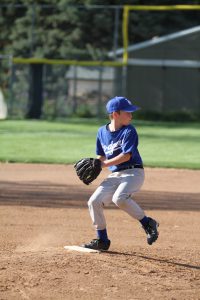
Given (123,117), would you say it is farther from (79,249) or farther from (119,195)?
(79,249)

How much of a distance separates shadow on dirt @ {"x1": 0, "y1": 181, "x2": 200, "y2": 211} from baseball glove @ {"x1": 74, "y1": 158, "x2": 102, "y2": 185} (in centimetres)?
354

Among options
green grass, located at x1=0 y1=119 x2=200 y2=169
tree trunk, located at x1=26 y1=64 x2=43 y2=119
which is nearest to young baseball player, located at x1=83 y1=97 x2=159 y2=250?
green grass, located at x1=0 y1=119 x2=200 y2=169

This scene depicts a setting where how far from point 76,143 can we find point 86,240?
1283cm

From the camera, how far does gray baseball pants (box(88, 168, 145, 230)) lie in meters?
7.96

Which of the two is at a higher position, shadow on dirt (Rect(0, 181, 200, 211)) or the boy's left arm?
the boy's left arm

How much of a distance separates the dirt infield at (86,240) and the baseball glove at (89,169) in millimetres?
806

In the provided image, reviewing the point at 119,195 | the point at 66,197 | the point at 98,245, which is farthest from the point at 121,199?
the point at 66,197

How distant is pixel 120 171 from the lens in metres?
8.18

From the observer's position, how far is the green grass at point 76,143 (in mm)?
18094

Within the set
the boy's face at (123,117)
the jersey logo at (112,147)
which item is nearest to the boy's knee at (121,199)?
the jersey logo at (112,147)

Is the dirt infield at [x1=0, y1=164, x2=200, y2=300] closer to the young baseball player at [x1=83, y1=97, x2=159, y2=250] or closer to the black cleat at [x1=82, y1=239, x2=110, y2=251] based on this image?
the black cleat at [x1=82, y1=239, x2=110, y2=251]

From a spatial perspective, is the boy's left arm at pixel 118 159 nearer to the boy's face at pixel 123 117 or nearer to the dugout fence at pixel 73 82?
the boy's face at pixel 123 117

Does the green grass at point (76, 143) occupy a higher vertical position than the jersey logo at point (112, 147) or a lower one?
lower

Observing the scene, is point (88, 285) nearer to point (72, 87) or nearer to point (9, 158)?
point (9, 158)
